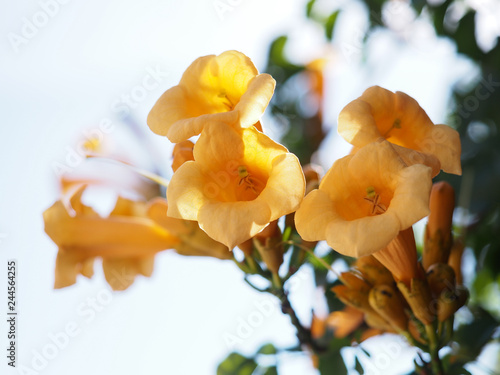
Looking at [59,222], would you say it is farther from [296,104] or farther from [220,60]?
[296,104]

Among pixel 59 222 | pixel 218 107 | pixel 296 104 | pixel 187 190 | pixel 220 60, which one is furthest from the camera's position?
pixel 296 104

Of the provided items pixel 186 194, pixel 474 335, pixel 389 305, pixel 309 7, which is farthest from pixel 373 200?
pixel 309 7

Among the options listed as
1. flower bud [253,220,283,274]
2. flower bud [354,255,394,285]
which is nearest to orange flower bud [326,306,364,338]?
flower bud [354,255,394,285]

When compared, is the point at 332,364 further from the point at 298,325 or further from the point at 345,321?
the point at 345,321

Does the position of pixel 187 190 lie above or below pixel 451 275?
above

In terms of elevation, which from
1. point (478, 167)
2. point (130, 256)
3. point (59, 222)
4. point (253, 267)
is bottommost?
point (478, 167)

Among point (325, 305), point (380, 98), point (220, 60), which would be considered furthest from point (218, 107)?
point (325, 305)
